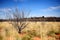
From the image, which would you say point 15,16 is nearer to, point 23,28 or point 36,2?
point 23,28

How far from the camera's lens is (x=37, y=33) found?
15.2ft

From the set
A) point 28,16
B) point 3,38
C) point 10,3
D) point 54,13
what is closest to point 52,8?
point 54,13

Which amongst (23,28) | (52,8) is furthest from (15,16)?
(52,8)

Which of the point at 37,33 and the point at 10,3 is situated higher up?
the point at 10,3

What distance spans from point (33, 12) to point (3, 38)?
0.99 metres

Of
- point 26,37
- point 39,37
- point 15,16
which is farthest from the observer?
point 15,16

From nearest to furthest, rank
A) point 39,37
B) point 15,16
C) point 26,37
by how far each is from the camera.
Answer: point 26,37 < point 39,37 < point 15,16

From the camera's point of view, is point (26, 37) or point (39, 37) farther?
point (39, 37)

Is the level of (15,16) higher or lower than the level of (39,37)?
higher

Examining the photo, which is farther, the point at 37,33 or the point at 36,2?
the point at 37,33

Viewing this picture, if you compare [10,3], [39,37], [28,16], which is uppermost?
[10,3]

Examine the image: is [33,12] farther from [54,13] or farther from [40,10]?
[54,13]

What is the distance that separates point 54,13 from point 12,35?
1.21m

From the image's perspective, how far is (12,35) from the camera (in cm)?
427
